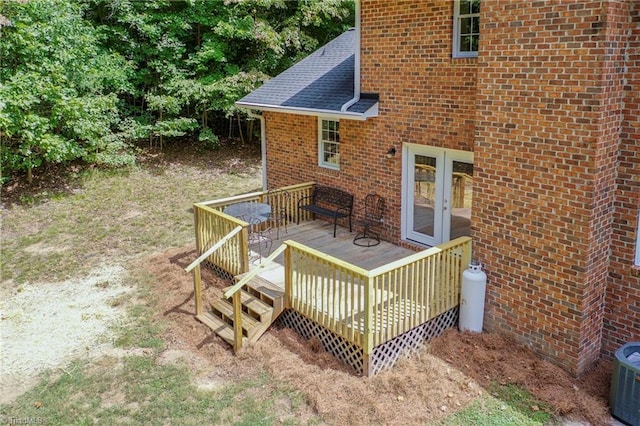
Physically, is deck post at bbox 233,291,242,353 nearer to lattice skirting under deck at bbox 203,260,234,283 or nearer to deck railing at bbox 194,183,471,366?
deck railing at bbox 194,183,471,366

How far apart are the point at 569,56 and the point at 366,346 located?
425cm

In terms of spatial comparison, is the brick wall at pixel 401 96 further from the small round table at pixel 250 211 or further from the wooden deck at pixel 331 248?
the small round table at pixel 250 211

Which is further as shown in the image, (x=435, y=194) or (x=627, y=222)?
(x=435, y=194)

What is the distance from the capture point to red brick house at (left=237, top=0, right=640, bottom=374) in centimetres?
608

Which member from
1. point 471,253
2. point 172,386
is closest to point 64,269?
point 172,386

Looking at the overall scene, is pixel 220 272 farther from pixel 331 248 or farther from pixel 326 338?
pixel 326 338

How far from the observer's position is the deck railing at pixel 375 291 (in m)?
6.71

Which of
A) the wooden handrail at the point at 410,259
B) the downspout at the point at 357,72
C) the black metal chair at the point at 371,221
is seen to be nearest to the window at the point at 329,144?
the downspout at the point at 357,72

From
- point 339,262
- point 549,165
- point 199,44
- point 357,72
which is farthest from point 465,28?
point 199,44

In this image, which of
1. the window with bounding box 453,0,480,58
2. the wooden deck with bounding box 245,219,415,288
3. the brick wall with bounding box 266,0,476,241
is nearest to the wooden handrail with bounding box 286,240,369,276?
the wooden deck with bounding box 245,219,415,288

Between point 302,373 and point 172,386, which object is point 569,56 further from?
point 172,386

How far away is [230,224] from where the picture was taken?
360 inches

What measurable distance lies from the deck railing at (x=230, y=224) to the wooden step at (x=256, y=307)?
671mm

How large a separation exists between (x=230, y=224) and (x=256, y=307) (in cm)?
181
